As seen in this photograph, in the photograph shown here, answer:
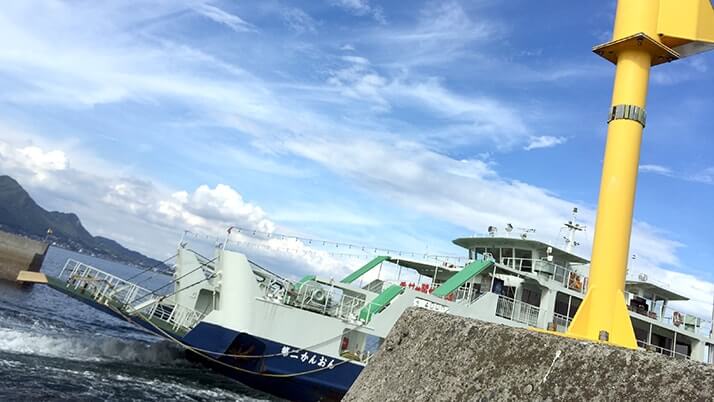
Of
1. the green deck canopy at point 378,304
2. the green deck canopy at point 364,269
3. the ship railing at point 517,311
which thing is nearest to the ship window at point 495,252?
the ship railing at point 517,311

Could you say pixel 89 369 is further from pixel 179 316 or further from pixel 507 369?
pixel 507 369

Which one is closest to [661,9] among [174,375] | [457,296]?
[457,296]

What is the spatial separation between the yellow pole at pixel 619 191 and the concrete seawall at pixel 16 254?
39633mm

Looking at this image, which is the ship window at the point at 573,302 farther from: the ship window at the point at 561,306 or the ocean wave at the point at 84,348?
the ocean wave at the point at 84,348

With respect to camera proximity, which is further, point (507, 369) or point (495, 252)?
point (495, 252)

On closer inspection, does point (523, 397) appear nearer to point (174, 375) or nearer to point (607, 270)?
point (607, 270)

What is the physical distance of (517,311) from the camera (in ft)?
60.0

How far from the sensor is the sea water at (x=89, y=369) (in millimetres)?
12195

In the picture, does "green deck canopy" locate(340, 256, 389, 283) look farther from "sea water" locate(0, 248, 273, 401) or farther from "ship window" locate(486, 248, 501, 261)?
"sea water" locate(0, 248, 273, 401)

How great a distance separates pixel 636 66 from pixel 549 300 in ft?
41.0

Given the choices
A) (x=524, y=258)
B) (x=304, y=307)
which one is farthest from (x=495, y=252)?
(x=304, y=307)

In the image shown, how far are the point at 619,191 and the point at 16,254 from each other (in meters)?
41.1

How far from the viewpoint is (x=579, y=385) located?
2.09 meters

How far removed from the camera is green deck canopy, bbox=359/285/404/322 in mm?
15742
